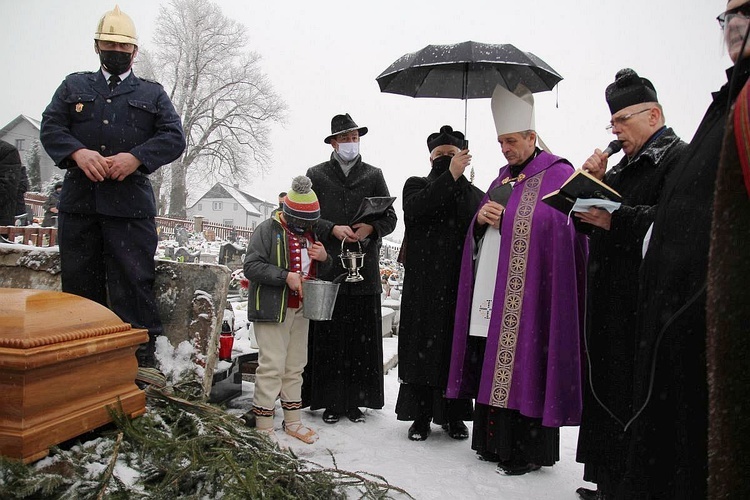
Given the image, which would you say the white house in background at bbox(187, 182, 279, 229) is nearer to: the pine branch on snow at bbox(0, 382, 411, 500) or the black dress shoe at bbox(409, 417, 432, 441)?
the black dress shoe at bbox(409, 417, 432, 441)

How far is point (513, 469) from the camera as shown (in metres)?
3.42

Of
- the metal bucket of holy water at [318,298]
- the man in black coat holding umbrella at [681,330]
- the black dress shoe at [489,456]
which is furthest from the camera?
the black dress shoe at [489,456]

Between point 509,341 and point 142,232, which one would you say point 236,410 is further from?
point 509,341

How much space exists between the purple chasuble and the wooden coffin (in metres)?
2.04

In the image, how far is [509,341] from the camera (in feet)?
11.3

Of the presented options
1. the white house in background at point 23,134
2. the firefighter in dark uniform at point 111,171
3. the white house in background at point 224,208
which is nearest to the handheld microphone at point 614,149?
the firefighter in dark uniform at point 111,171

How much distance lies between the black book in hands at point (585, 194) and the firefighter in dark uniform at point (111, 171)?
229 centimetres

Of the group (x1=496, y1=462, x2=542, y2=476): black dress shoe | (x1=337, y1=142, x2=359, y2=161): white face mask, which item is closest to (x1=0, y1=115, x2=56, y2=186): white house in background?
(x1=337, y1=142, x2=359, y2=161): white face mask

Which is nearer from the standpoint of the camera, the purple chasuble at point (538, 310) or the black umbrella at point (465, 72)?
the purple chasuble at point (538, 310)

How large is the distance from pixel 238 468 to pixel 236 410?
6.40 feet

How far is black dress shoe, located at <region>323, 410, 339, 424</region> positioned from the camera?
423 centimetres

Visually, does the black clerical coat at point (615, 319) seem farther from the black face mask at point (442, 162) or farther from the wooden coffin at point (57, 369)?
the wooden coffin at point (57, 369)

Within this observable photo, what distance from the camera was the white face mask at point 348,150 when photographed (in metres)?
4.47

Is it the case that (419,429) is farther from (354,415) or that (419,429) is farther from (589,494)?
(589,494)
